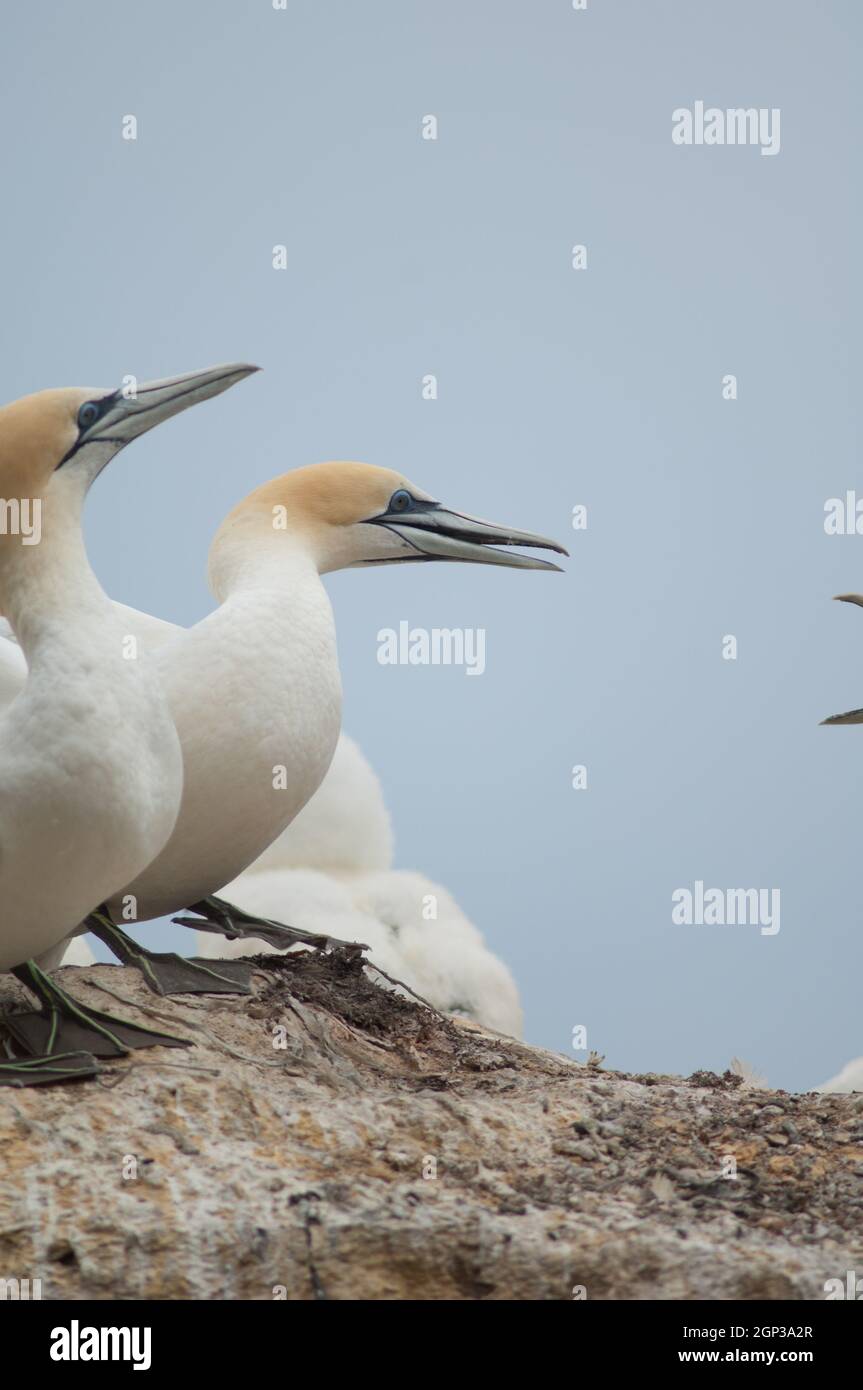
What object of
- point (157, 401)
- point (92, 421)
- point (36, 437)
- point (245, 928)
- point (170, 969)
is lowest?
point (170, 969)

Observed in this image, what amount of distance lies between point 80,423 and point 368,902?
3.85 m

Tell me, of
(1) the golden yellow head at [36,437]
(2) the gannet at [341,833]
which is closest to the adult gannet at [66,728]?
(1) the golden yellow head at [36,437]

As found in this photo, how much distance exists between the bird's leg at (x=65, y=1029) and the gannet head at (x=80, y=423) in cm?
149

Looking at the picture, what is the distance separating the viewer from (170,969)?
17.7 ft

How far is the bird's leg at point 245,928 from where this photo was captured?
594 centimetres

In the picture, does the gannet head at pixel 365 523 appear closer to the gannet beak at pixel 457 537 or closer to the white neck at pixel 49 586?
the gannet beak at pixel 457 537

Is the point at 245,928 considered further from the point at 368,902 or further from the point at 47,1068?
the point at 368,902

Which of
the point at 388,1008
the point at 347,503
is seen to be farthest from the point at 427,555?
the point at 388,1008

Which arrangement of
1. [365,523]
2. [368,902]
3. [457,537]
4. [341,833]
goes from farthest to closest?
[341,833]
[368,902]
[457,537]
[365,523]

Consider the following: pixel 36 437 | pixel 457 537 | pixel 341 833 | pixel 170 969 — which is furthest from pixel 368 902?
pixel 36 437

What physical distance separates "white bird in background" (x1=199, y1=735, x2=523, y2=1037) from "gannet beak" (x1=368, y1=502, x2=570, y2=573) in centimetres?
194
